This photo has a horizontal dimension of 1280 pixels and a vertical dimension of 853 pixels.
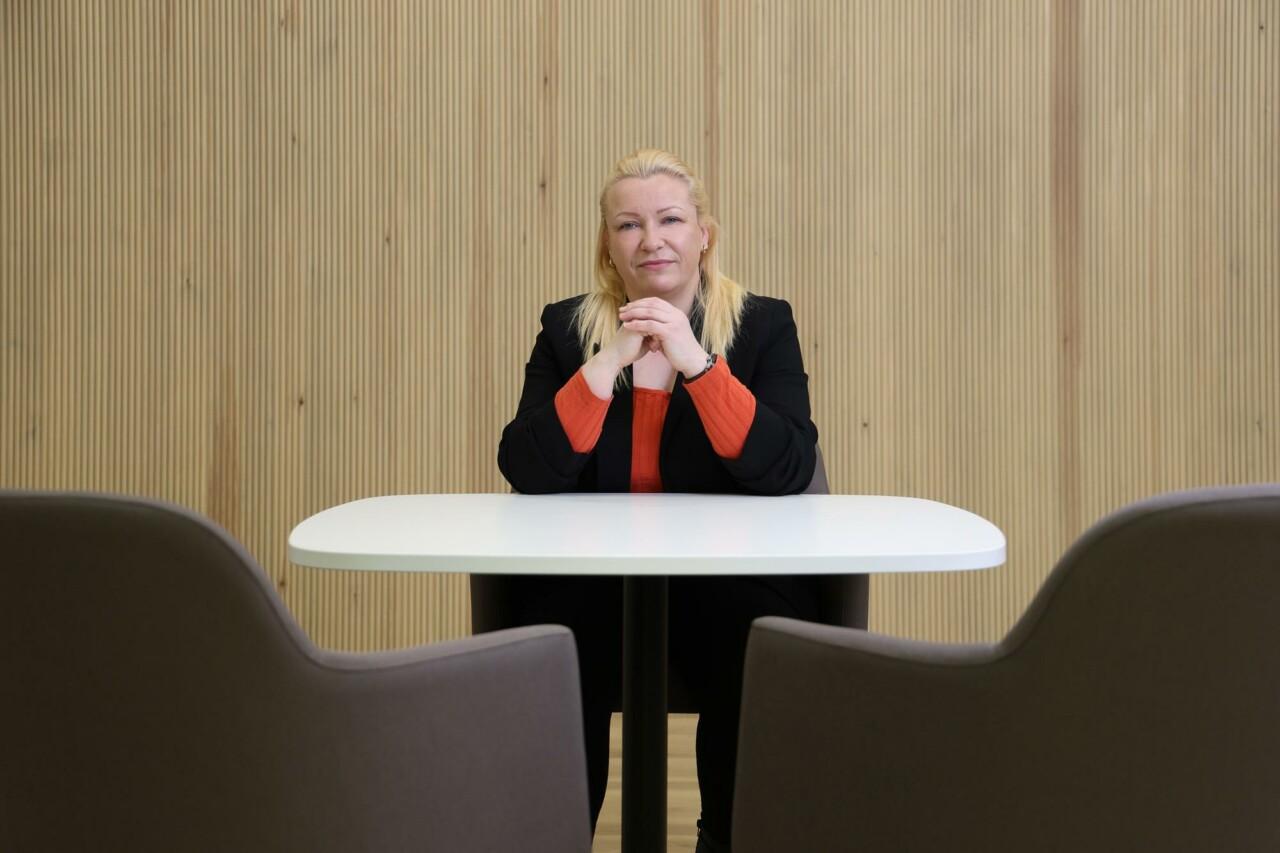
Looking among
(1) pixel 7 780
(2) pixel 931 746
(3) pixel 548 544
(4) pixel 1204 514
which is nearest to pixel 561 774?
(3) pixel 548 544

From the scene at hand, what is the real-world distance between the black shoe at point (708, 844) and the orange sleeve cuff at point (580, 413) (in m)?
0.64

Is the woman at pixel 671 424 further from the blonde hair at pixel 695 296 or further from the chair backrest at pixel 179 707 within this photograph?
the chair backrest at pixel 179 707

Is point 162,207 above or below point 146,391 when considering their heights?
above

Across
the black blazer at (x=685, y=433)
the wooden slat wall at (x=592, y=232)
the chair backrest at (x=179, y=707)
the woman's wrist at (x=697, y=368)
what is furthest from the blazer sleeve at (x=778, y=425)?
the wooden slat wall at (x=592, y=232)

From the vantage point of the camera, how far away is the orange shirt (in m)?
1.78

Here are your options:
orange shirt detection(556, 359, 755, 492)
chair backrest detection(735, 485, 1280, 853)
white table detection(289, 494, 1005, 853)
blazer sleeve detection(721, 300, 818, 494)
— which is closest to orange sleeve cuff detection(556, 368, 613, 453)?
orange shirt detection(556, 359, 755, 492)

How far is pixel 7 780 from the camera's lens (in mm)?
891

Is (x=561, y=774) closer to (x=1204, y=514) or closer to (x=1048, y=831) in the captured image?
(x=1048, y=831)

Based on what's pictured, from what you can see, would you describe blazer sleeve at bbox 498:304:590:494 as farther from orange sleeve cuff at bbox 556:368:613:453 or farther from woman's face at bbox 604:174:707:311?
woman's face at bbox 604:174:707:311

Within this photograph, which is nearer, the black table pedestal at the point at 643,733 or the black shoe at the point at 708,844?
the black table pedestal at the point at 643,733

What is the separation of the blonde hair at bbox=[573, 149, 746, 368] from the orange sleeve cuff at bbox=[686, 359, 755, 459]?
0.24 m

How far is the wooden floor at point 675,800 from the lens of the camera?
2.10 meters

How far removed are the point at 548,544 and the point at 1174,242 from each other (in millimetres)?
2752

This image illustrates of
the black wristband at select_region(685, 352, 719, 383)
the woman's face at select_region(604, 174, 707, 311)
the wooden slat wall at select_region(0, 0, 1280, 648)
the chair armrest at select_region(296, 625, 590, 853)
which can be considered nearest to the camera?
the chair armrest at select_region(296, 625, 590, 853)
